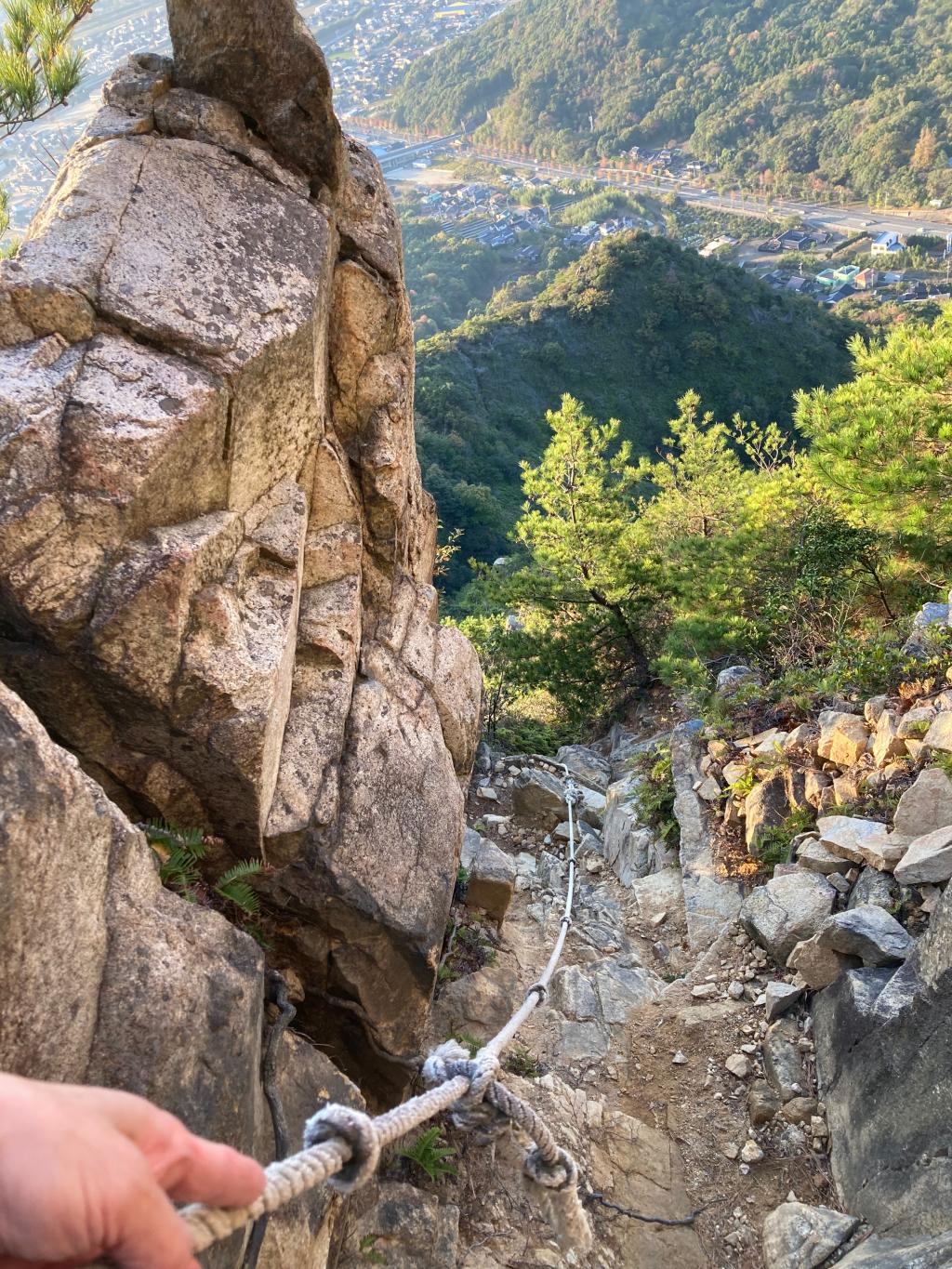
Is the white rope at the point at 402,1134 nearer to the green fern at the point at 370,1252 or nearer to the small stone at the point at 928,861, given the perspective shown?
the green fern at the point at 370,1252

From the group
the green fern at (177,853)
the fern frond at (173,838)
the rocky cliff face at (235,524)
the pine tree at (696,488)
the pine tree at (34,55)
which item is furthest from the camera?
the pine tree at (696,488)

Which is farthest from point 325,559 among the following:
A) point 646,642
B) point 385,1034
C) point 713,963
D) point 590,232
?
point 590,232

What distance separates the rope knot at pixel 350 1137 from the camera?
6.84 feet

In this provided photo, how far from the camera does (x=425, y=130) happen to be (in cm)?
12850

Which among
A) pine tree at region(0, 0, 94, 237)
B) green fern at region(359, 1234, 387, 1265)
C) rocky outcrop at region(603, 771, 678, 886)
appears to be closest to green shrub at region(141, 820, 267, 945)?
green fern at region(359, 1234, 387, 1265)

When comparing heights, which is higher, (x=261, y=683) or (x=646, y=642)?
(x=261, y=683)

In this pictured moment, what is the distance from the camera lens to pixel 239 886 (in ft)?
12.3

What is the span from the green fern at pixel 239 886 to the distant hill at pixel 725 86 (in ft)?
345

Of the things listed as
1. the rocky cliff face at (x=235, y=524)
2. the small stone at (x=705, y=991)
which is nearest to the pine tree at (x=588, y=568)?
the small stone at (x=705, y=991)

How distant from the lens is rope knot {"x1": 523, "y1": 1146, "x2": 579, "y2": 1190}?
9.20ft

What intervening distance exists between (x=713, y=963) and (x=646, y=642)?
7.20 m

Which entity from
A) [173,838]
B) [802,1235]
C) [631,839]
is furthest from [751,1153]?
[631,839]

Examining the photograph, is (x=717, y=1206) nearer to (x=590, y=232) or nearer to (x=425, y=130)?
(x=590, y=232)

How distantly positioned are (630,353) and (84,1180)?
53780 mm
